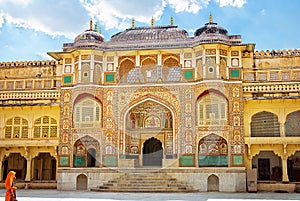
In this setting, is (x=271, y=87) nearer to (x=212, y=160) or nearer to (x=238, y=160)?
(x=238, y=160)

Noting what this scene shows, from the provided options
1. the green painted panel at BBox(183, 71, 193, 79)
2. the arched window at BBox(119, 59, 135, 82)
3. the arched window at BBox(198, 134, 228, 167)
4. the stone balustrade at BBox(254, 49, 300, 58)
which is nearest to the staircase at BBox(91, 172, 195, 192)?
the arched window at BBox(198, 134, 228, 167)

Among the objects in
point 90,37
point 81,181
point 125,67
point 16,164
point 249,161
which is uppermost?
point 90,37

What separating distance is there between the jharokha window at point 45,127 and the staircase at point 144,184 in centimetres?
460

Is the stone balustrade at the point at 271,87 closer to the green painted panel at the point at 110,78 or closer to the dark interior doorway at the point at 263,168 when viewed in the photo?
the dark interior doorway at the point at 263,168

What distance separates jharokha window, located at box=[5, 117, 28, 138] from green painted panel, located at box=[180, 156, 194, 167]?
915cm

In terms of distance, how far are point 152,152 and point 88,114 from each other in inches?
174

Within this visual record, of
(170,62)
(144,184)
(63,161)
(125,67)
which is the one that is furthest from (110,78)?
(144,184)

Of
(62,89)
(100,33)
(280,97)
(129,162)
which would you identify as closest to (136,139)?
(129,162)

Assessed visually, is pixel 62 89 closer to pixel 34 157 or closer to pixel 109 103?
pixel 109 103

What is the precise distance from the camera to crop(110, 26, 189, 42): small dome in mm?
22703

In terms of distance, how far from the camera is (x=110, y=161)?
20.9m

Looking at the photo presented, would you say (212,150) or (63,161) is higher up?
(212,150)

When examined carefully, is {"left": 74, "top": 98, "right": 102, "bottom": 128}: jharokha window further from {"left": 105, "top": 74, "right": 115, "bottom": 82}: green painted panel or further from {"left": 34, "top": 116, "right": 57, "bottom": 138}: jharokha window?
{"left": 34, "top": 116, "right": 57, "bottom": 138}: jharokha window

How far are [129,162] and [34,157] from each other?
6.06 meters
